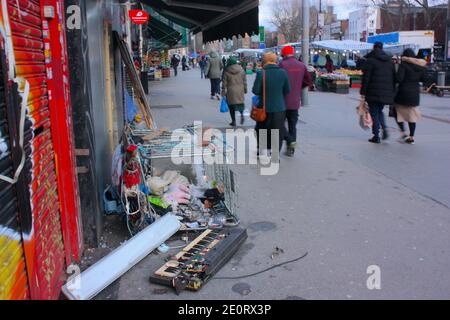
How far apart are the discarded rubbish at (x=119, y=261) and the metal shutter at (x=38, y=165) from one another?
15 centimetres

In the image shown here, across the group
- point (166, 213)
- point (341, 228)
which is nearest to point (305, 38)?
point (341, 228)

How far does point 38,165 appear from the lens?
3.04 metres

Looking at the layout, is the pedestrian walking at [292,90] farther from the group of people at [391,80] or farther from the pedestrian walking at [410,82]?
the pedestrian walking at [410,82]

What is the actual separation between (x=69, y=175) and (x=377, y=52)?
7055 mm

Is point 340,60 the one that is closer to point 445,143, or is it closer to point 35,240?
point 445,143

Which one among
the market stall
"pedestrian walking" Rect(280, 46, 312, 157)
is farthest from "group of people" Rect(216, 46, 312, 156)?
the market stall

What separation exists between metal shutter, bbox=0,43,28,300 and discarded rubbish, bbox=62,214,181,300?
2.68ft

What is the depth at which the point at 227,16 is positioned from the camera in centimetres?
1068

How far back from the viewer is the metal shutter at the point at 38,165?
274 centimetres

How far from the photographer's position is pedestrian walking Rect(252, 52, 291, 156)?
734cm

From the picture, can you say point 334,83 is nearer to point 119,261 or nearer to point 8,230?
point 119,261
